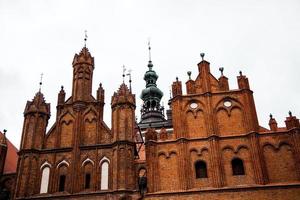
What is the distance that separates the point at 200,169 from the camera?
724 inches

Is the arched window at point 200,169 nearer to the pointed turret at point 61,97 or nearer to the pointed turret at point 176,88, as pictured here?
the pointed turret at point 176,88

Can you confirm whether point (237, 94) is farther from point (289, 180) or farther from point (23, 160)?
point (23, 160)

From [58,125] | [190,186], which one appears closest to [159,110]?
[58,125]

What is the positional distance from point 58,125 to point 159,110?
75.5 ft

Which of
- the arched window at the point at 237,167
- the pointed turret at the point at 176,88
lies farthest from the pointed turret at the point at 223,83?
the arched window at the point at 237,167

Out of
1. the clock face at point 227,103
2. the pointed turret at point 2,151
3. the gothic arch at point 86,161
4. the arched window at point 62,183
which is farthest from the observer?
the pointed turret at point 2,151

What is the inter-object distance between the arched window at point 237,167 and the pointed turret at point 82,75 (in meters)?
8.40

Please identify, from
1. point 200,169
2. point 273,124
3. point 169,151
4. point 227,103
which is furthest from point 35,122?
point 273,124

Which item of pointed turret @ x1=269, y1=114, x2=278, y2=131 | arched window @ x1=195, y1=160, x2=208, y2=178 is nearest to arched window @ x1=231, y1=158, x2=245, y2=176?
arched window @ x1=195, y1=160, x2=208, y2=178

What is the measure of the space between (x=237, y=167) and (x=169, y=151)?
3.12 m

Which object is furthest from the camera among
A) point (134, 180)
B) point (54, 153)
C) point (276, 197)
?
point (54, 153)

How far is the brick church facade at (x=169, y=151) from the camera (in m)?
17.8

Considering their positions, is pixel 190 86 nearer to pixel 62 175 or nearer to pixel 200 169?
pixel 200 169

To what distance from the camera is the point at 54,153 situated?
20125 mm
